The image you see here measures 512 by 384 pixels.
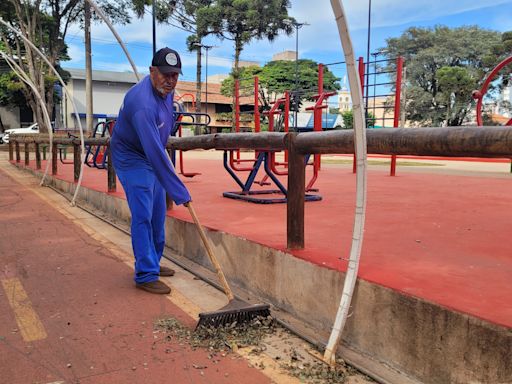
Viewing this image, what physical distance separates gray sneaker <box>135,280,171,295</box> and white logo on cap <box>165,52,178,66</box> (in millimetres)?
1715

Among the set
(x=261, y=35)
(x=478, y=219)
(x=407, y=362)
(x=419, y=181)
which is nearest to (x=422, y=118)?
(x=261, y=35)

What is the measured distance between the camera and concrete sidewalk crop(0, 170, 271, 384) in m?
2.68

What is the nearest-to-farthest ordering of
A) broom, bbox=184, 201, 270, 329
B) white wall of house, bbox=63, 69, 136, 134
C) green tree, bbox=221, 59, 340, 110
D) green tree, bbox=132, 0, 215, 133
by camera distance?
broom, bbox=184, 201, 270, 329 → green tree, bbox=132, 0, 215, 133 → green tree, bbox=221, 59, 340, 110 → white wall of house, bbox=63, 69, 136, 134

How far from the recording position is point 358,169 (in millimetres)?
2609

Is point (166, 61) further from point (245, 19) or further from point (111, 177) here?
point (245, 19)

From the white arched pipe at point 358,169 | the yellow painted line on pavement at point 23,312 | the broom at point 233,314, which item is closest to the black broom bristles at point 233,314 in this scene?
the broom at point 233,314

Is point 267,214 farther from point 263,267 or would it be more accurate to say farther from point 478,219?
point 478,219

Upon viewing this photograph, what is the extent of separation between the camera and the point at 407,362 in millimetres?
2580

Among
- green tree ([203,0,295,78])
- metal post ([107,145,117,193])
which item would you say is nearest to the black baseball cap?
metal post ([107,145,117,193])

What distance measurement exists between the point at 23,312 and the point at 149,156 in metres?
1.41

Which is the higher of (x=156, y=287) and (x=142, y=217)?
(x=142, y=217)

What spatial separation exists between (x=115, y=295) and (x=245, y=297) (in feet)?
3.38

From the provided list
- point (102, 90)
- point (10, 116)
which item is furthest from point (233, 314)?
point (102, 90)

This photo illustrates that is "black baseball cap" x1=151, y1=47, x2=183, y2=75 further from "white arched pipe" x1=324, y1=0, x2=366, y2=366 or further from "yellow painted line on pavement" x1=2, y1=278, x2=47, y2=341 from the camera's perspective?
"yellow painted line on pavement" x1=2, y1=278, x2=47, y2=341
